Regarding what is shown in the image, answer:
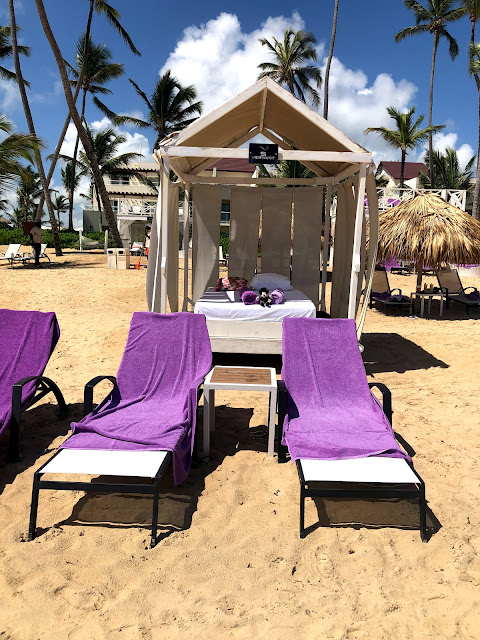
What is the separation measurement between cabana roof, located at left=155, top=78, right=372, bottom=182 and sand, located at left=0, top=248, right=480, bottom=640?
3224 millimetres

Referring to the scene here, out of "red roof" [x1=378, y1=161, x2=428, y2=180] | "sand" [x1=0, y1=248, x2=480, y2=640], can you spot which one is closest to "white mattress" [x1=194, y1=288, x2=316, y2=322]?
"sand" [x1=0, y1=248, x2=480, y2=640]

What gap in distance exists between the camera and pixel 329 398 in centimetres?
423

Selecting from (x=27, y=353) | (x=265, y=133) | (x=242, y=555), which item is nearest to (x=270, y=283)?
(x=265, y=133)

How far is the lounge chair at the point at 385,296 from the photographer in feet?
35.3

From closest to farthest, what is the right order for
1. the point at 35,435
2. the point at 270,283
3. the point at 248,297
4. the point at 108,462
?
1. the point at 108,462
2. the point at 35,435
3. the point at 248,297
4. the point at 270,283

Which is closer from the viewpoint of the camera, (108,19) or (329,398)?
(329,398)

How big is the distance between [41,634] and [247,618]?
979 mm

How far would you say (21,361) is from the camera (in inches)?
176

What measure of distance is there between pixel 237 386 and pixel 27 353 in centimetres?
209

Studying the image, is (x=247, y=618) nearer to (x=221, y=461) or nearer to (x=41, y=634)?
(x=41, y=634)

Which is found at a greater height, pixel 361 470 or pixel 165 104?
pixel 165 104

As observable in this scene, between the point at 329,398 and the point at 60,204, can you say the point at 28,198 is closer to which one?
the point at 60,204

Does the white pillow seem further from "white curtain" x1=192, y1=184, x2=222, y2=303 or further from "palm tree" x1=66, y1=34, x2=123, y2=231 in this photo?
"palm tree" x1=66, y1=34, x2=123, y2=231

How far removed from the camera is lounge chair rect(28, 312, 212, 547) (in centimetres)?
296
